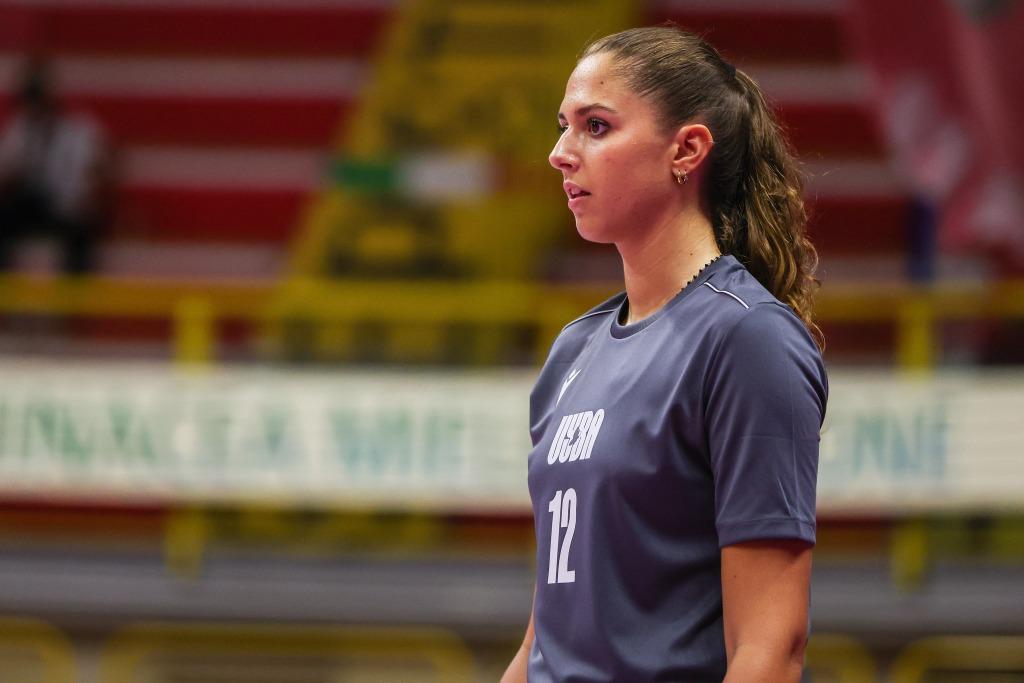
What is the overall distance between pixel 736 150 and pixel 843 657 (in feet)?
14.4

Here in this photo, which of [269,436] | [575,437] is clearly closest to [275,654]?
[269,436]

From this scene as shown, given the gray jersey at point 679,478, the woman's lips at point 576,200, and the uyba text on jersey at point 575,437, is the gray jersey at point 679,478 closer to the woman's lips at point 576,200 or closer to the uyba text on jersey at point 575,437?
the uyba text on jersey at point 575,437

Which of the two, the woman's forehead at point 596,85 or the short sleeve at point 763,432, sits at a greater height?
the woman's forehead at point 596,85

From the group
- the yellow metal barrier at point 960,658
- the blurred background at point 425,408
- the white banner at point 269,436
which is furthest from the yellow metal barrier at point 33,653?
the yellow metal barrier at point 960,658

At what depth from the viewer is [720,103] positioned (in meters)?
1.85

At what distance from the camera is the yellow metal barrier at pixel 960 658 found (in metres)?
5.78

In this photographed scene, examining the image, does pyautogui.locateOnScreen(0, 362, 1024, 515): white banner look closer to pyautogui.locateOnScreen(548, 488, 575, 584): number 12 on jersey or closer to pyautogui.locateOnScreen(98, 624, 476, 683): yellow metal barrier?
pyautogui.locateOnScreen(98, 624, 476, 683): yellow metal barrier

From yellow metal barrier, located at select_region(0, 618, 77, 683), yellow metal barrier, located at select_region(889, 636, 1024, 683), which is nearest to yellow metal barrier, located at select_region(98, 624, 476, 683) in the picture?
yellow metal barrier, located at select_region(0, 618, 77, 683)

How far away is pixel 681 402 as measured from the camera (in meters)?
1.71

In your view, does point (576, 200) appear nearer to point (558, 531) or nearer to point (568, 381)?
point (568, 381)

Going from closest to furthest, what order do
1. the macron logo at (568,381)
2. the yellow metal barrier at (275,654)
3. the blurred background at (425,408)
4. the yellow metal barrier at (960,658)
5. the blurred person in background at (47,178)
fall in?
the macron logo at (568,381), the yellow metal barrier at (960,658), the blurred background at (425,408), the yellow metal barrier at (275,654), the blurred person in background at (47,178)

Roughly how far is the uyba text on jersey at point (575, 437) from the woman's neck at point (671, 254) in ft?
0.55

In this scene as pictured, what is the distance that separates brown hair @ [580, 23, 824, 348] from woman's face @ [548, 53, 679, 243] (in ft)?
0.08

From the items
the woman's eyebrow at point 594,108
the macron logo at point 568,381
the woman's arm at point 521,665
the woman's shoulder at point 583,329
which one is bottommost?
the woman's arm at point 521,665
